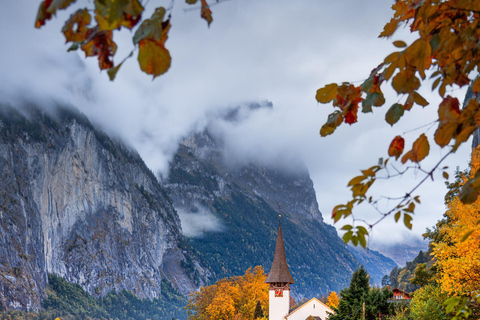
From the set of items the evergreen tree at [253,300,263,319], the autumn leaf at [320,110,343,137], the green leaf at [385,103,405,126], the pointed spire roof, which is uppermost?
the pointed spire roof

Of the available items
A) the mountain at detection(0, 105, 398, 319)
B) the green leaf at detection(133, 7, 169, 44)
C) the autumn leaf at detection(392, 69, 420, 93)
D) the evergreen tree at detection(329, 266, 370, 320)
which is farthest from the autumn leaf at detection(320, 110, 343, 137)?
the mountain at detection(0, 105, 398, 319)

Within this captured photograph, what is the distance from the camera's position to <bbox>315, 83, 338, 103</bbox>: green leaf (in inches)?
111

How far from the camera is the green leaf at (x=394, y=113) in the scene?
100 inches

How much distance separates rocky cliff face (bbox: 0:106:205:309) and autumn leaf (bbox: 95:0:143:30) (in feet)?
441

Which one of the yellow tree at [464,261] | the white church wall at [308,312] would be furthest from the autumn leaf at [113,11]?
the white church wall at [308,312]

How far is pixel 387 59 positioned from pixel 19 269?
465ft

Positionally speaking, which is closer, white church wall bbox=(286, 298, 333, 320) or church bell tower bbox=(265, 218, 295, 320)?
white church wall bbox=(286, 298, 333, 320)

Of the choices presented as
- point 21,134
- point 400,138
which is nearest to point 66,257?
point 21,134

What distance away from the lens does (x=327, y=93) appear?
282cm

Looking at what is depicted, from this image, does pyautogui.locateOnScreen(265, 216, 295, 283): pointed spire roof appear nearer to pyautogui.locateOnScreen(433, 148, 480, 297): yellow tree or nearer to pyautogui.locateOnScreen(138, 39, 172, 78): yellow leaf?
pyautogui.locateOnScreen(433, 148, 480, 297): yellow tree

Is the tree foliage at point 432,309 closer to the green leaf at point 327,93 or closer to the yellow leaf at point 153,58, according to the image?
the green leaf at point 327,93

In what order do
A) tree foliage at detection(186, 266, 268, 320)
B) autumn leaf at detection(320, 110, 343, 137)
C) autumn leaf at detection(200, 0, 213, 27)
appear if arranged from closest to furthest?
autumn leaf at detection(200, 0, 213, 27), autumn leaf at detection(320, 110, 343, 137), tree foliage at detection(186, 266, 268, 320)

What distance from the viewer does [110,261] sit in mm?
Result: 175250

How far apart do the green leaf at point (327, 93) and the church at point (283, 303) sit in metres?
45.8
